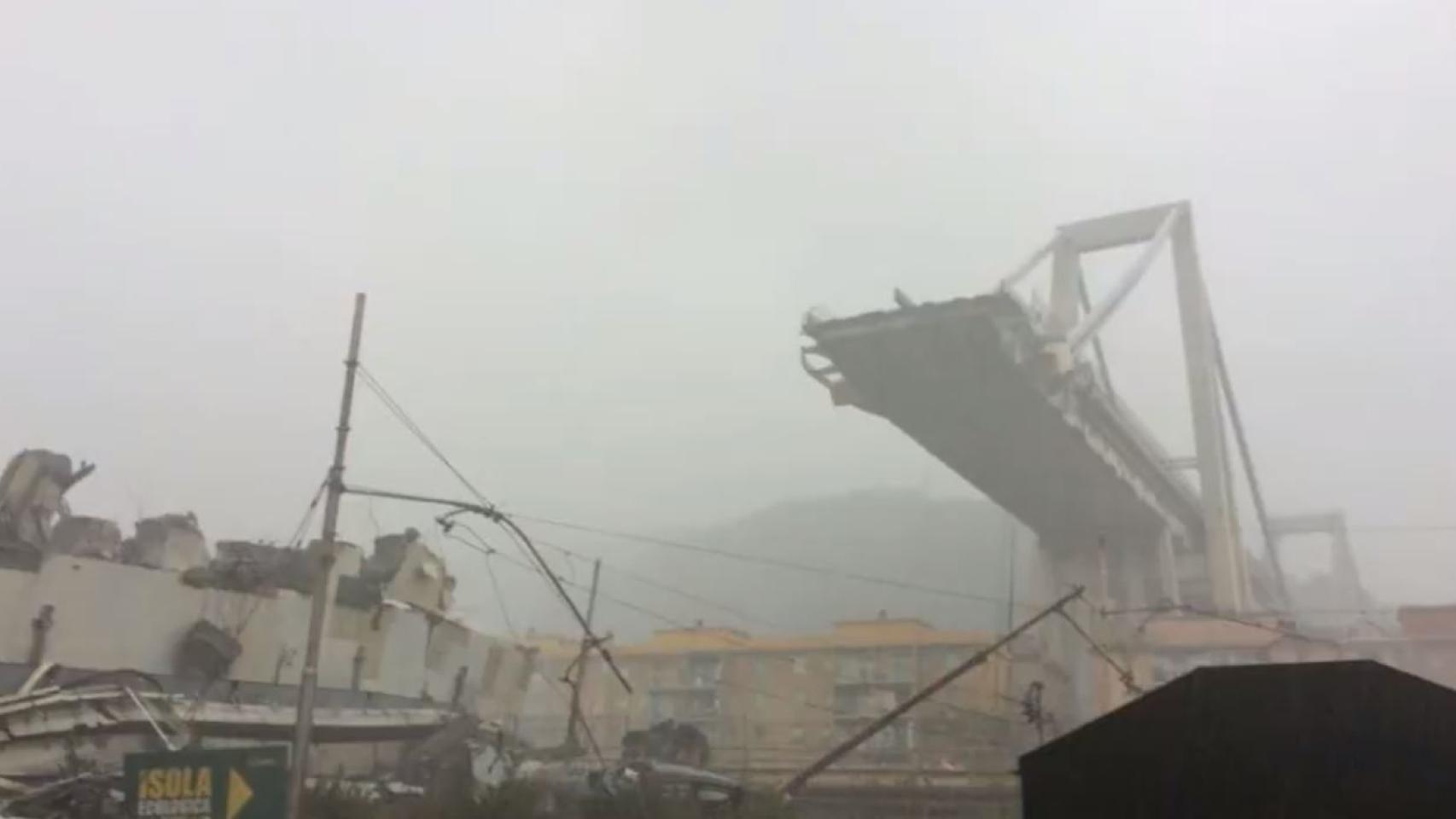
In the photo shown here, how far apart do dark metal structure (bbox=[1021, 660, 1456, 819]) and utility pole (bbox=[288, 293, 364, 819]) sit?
32.3 ft

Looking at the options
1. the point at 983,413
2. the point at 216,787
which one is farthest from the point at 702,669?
the point at 216,787

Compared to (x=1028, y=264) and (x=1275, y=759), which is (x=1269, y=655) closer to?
(x=1028, y=264)

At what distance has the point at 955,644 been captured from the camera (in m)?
52.8

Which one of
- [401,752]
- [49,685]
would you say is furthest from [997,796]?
[49,685]

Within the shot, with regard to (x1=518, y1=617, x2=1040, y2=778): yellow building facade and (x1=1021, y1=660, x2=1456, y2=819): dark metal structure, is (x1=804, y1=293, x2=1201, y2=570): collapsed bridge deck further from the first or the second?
(x1=1021, y1=660, x2=1456, y2=819): dark metal structure

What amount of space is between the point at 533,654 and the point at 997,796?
18.1m

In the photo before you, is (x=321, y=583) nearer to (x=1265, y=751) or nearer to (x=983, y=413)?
(x=1265, y=751)

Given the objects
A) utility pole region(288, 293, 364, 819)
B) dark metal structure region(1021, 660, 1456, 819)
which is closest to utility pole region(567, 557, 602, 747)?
utility pole region(288, 293, 364, 819)

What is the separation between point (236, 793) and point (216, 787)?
0.31m

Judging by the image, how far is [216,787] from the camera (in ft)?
42.9

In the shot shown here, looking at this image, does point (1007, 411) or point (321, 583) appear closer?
point (321, 583)

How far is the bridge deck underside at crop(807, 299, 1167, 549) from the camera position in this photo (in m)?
36.3

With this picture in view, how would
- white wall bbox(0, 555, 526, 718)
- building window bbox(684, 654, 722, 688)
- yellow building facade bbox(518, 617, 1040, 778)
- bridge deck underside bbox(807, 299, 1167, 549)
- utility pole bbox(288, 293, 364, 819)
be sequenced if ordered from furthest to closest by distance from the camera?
1. building window bbox(684, 654, 722, 688)
2. yellow building facade bbox(518, 617, 1040, 778)
3. bridge deck underside bbox(807, 299, 1167, 549)
4. white wall bbox(0, 555, 526, 718)
5. utility pole bbox(288, 293, 364, 819)

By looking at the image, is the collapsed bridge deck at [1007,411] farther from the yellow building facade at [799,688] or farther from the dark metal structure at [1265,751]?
the dark metal structure at [1265,751]
